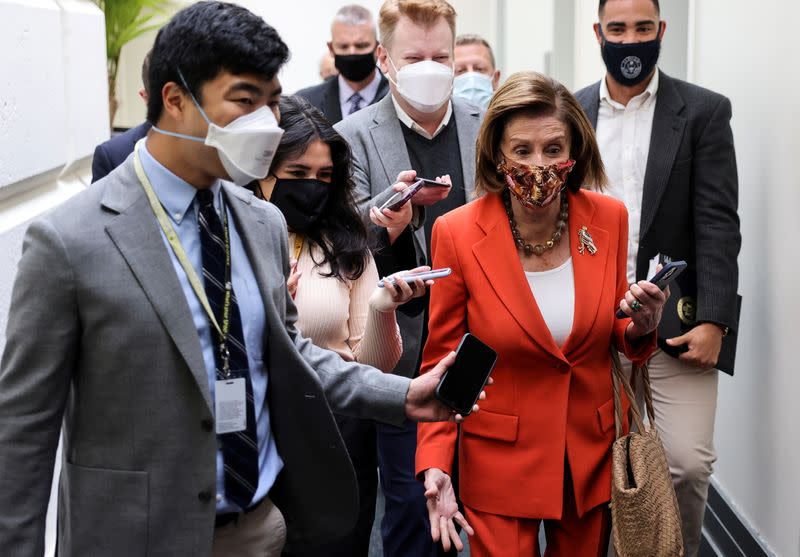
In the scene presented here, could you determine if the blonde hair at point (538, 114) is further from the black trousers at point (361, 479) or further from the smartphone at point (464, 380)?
the black trousers at point (361, 479)

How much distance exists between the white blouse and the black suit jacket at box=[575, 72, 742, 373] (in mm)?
1039

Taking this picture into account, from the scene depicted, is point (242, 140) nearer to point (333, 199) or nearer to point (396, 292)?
point (396, 292)

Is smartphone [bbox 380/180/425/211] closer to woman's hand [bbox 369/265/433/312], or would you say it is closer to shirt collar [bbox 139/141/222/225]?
woman's hand [bbox 369/265/433/312]

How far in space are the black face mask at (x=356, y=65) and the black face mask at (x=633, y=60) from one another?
8.14 ft

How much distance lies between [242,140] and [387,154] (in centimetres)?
200

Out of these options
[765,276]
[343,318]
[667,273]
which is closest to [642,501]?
[667,273]

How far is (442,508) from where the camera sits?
3.00m

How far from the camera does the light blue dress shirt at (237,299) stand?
214cm

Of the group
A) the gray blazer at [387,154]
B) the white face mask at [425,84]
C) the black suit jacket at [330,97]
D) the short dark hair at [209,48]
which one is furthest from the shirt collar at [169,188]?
the black suit jacket at [330,97]

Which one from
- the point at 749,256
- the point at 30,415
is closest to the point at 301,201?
the point at 30,415

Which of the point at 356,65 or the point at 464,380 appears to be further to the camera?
the point at 356,65

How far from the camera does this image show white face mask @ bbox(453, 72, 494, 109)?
654cm

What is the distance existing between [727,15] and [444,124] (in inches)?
64.2

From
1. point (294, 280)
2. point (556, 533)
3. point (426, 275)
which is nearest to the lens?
point (426, 275)
